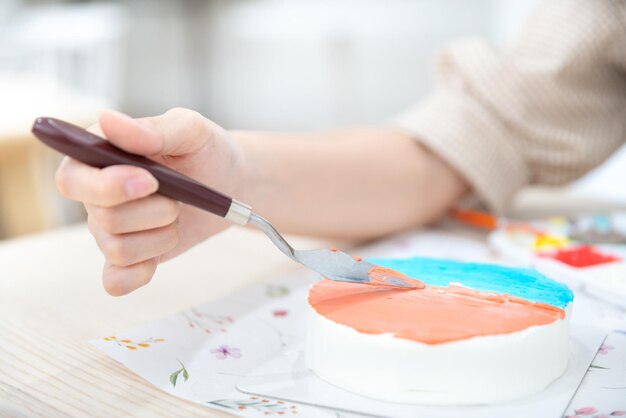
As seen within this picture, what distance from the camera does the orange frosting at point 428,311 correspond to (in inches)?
14.8

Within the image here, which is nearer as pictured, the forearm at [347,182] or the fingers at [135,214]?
the fingers at [135,214]

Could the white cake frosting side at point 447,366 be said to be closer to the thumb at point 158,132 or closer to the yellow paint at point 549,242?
the thumb at point 158,132

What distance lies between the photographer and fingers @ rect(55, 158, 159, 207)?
14.0 inches

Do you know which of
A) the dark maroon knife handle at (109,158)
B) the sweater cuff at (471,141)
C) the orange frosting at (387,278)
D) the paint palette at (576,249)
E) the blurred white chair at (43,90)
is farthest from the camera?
the blurred white chair at (43,90)

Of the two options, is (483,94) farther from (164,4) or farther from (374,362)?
(164,4)

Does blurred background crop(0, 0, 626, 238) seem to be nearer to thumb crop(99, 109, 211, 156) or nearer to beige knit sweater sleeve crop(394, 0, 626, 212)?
beige knit sweater sleeve crop(394, 0, 626, 212)

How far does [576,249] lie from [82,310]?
421mm

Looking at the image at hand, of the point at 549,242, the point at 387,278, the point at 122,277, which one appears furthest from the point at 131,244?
the point at 549,242

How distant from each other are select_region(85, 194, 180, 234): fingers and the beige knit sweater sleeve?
401 millimetres

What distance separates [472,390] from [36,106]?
39.9 inches

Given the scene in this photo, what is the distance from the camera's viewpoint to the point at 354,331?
386 millimetres

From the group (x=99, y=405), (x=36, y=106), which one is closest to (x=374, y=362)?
(x=99, y=405)

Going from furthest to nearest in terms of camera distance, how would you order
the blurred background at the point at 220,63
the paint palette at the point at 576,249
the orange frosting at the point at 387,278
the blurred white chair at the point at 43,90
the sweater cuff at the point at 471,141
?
the blurred background at the point at 220,63, the blurred white chair at the point at 43,90, the sweater cuff at the point at 471,141, the paint palette at the point at 576,249, the orange frosting at the point at 387,278

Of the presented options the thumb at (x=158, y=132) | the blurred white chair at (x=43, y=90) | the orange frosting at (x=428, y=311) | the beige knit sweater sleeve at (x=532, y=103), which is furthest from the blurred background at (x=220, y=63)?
the thumb at (x=158, y=132)
